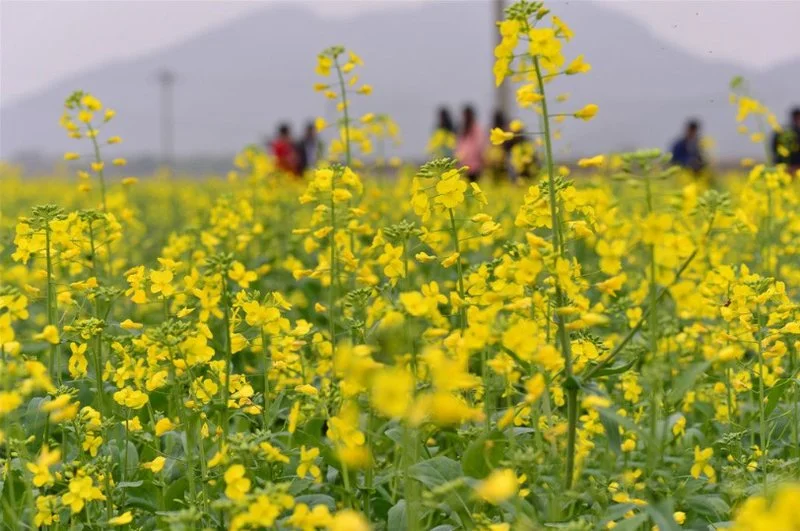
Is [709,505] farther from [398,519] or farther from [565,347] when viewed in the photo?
[398,519]

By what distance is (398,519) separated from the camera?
277 cm

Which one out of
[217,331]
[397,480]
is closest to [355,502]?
[397,480]

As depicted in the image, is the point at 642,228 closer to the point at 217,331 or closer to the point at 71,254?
the point at 71,254

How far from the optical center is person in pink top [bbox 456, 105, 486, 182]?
48.8ft

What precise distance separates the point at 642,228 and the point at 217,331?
131 inches

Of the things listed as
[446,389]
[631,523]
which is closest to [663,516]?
[631,523]

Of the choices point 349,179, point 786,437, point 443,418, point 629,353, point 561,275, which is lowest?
point 786,437

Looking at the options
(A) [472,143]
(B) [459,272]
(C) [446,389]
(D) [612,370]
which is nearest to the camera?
(C) [446,389]

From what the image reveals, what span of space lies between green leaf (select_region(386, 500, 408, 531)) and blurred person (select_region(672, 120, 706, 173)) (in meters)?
13.1

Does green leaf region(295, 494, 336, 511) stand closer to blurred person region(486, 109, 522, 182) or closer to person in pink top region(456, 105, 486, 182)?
blurred person region(486, 109, 522, 182)

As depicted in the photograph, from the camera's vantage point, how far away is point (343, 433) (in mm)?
2410

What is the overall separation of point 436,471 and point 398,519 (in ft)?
0.66

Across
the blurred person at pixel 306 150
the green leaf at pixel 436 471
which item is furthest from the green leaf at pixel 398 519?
the blurred person at pixel 306 150

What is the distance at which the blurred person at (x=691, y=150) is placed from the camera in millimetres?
15484
